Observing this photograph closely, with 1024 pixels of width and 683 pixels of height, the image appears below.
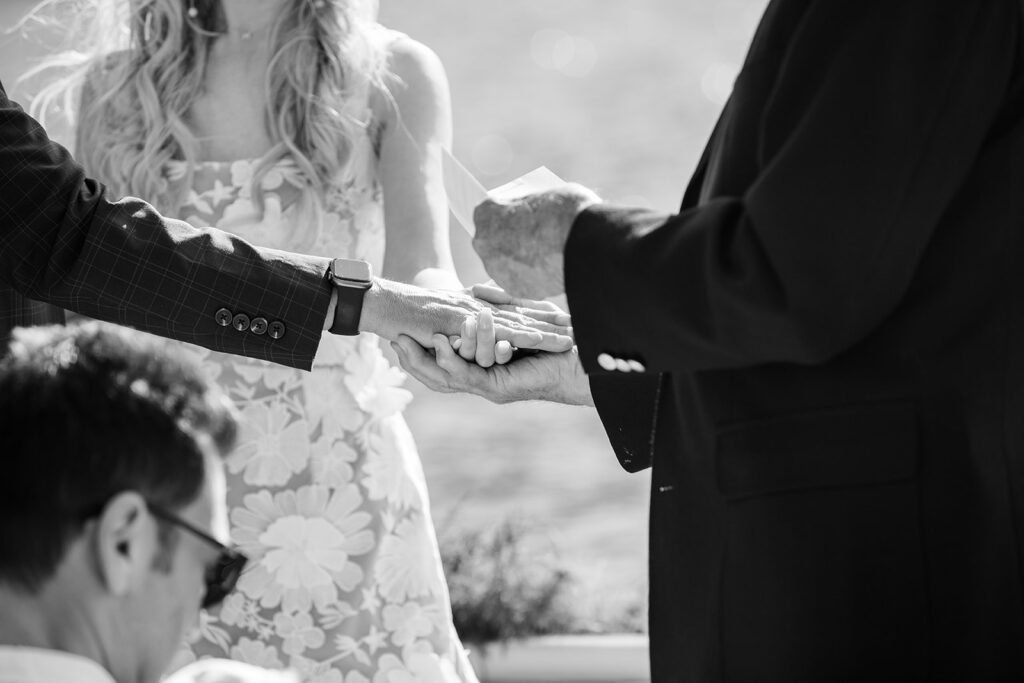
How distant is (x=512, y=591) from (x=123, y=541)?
12.5ft

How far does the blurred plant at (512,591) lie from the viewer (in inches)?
200

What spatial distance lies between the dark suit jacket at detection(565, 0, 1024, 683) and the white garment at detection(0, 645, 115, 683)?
0.73 meters

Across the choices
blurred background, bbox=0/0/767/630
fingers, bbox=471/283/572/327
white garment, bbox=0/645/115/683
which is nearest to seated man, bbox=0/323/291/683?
white garment, bbox=0/645/115/683

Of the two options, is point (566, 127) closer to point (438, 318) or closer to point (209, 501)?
point (438, 318)

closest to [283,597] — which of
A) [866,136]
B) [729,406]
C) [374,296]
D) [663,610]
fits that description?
[374,296]

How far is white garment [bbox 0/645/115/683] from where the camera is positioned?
137 centimetres

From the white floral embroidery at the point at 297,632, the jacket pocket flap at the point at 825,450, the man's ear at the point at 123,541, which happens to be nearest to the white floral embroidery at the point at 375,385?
the white floral embroidery at the point at 297,632

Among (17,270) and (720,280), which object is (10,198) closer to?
(17,270)

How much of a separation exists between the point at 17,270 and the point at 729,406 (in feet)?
4.80

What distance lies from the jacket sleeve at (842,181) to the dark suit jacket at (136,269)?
116 cm

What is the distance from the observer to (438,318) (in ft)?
9.29

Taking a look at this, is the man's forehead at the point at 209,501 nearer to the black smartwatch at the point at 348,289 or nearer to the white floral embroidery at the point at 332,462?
the black smartwatch at the point at 348,289

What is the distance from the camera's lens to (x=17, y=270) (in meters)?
2.64

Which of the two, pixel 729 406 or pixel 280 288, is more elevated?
pixel 280 288
